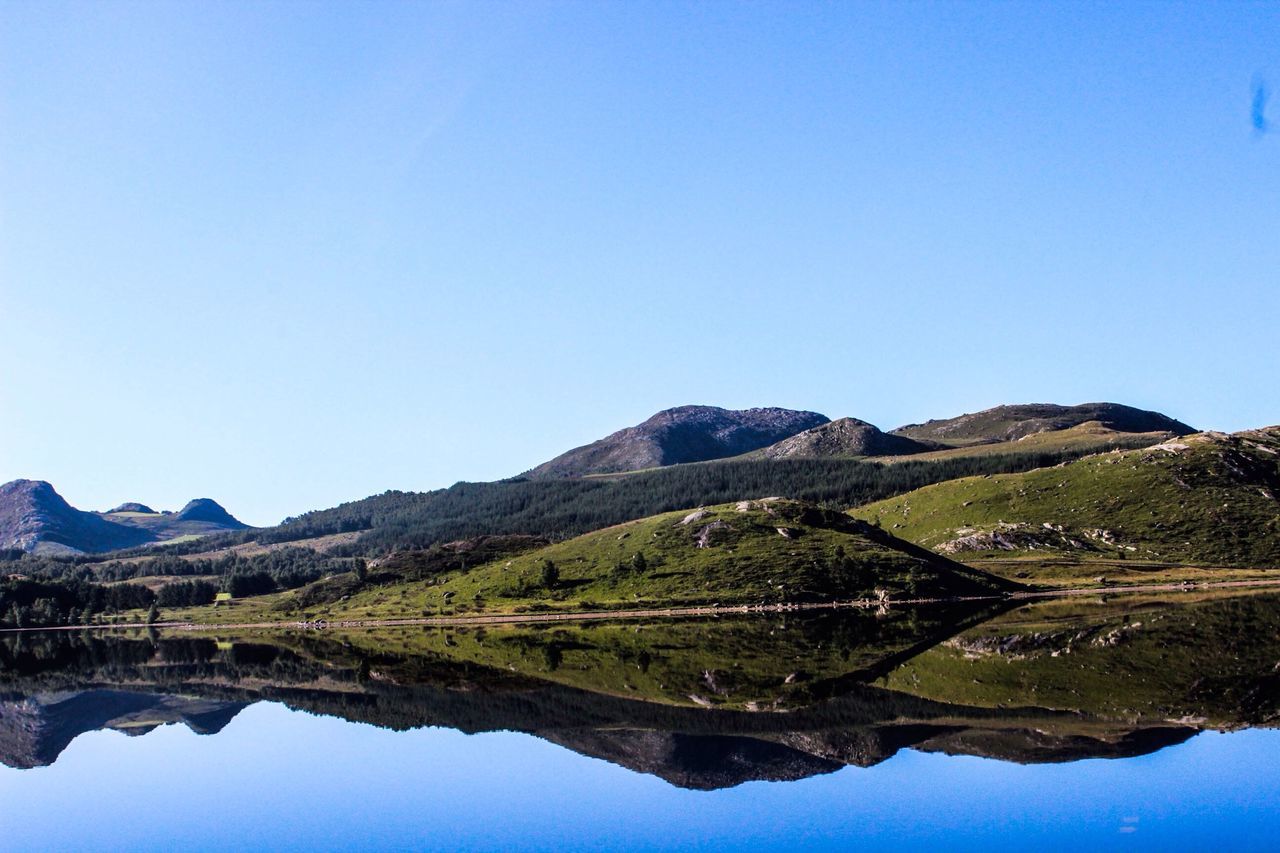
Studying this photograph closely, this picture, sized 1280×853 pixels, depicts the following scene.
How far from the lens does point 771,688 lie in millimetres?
64125

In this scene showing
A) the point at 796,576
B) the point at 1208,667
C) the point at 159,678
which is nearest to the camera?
the point at 1208,667

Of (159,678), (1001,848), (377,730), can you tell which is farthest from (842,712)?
(159,678)

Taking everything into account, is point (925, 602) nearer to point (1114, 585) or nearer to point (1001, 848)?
point (1114, 585)

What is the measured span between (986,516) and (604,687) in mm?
147697

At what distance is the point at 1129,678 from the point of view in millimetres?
57719

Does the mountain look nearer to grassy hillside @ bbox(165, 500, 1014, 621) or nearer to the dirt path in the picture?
the dirt path

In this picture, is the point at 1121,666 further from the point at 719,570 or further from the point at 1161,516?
the point at 1161,516

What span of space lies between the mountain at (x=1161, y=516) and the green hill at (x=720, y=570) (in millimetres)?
29025

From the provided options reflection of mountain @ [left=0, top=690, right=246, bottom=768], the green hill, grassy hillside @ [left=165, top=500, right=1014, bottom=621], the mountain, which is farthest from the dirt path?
reflection of mountain @ [left=0, top=690, right=246, bottom=768]

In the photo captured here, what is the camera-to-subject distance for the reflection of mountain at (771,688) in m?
48.5

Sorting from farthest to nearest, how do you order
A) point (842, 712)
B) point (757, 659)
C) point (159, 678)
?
point (159, 678) < point (757, 659) < point (842, 712)

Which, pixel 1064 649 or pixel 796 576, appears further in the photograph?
pixel 796 576

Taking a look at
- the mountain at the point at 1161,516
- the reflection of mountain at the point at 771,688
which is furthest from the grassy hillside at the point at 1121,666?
the mountain at the point at 1161,516

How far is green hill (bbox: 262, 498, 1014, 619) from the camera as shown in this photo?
14600cm
